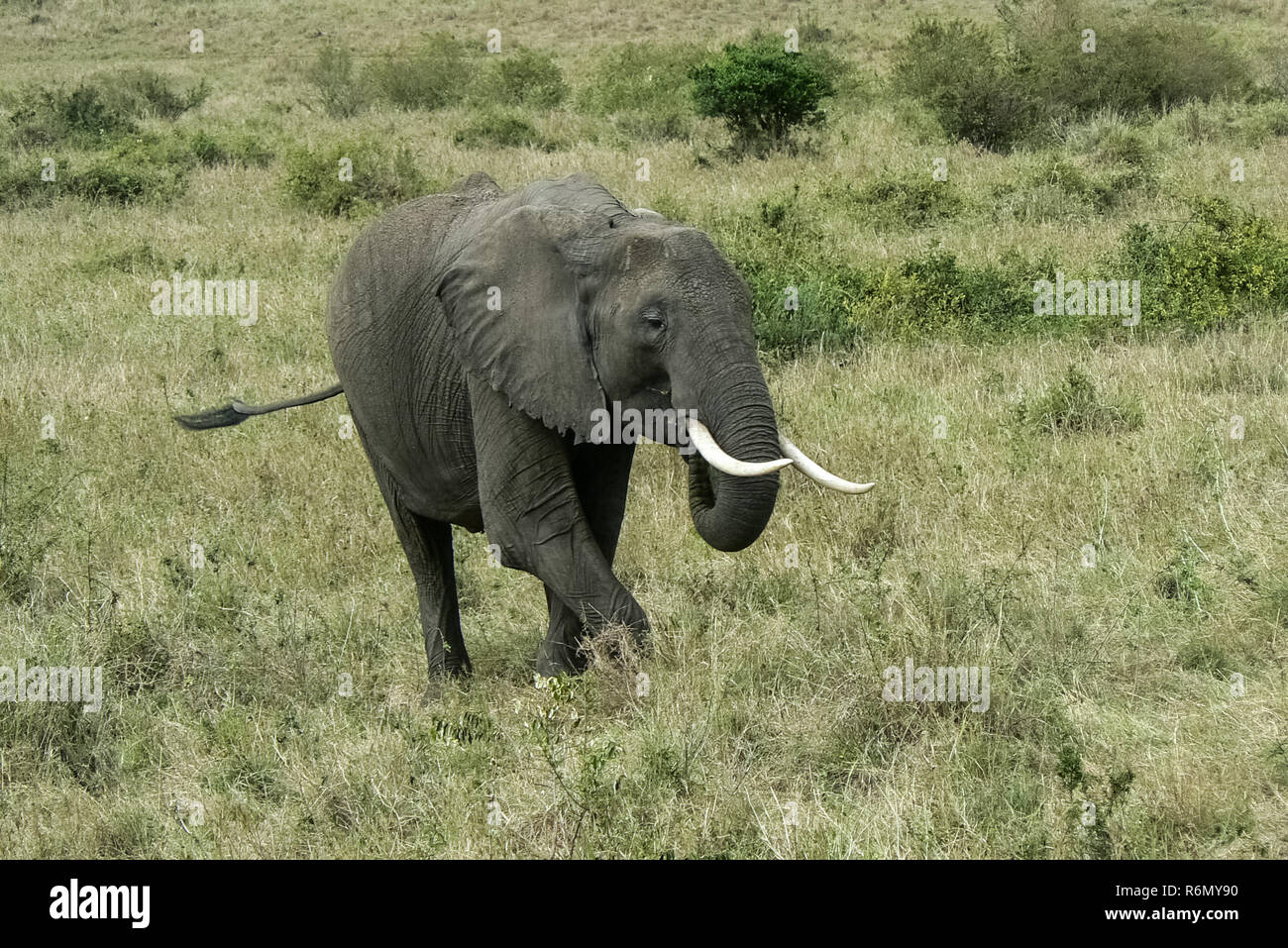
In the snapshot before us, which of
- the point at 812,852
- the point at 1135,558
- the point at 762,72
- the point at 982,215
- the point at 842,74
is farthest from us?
the point at 842,74

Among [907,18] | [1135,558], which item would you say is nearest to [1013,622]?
[1135,558]

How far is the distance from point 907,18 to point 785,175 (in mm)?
26573

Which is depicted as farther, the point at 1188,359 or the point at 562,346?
the point at 1188,359

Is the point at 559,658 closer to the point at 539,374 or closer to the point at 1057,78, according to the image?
the point at 539,374

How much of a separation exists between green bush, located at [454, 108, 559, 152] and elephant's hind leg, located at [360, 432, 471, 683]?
1486cm

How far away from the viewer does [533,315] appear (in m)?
4.92

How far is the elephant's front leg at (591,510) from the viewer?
538 centimetres

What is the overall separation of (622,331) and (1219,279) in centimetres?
700

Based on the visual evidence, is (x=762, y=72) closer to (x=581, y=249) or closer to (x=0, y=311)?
(x=0, y=311)

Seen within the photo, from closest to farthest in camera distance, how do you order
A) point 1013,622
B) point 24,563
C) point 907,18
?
point 1013,622
point 24,563
point 907,18

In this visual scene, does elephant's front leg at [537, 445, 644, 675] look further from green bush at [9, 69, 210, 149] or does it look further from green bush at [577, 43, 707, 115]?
green bush at [9, 69, 210, 149]

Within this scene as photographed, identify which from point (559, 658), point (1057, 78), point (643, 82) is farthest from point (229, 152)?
point (559, 658)

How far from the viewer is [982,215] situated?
563 inches

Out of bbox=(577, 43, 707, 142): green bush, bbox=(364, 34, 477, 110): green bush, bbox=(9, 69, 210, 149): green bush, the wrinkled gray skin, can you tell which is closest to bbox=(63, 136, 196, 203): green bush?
bbox=(9, 69, 210, 149): green bush
